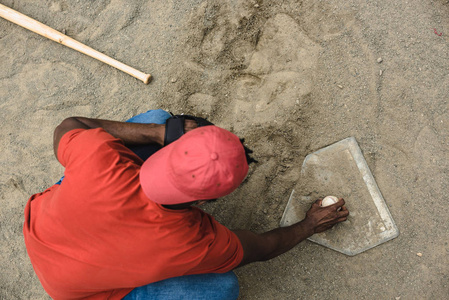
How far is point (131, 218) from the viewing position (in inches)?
49.1

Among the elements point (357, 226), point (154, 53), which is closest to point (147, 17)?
point (154, 53)

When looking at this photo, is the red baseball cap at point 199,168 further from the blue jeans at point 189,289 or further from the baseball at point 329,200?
the baseball at point 329,200

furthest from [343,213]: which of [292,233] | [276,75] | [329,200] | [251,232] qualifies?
[276,75]

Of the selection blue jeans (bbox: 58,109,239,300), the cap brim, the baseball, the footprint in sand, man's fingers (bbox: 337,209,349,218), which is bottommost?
man's fingers (bbox: 337,209,349,218)

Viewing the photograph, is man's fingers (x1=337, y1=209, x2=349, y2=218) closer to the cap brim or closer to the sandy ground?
the sandy ground

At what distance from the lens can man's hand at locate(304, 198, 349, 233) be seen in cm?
186

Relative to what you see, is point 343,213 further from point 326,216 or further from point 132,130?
point 132,130

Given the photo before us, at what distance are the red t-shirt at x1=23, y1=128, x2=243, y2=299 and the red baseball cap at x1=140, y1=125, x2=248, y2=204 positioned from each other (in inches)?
5.0

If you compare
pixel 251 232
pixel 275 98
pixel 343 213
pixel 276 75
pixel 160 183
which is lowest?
pixel 343 213

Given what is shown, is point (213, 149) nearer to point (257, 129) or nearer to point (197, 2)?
point (257, 129)

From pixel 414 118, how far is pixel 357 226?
0.70 meters

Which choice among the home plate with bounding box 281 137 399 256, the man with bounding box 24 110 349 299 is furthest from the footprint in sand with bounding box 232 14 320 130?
the man with bounding box 24 110 349 299

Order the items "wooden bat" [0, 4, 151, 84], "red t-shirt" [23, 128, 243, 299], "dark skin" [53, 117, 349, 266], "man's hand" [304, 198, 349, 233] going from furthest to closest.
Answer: "wooden bat" [0, 4, 151, 84], "man's hand" [304, 198, 349, 233], "dark skin" [53, 117, 349, 266], "red t-shirt" [23, 128, 243, 299]

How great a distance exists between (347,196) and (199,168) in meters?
1.17
